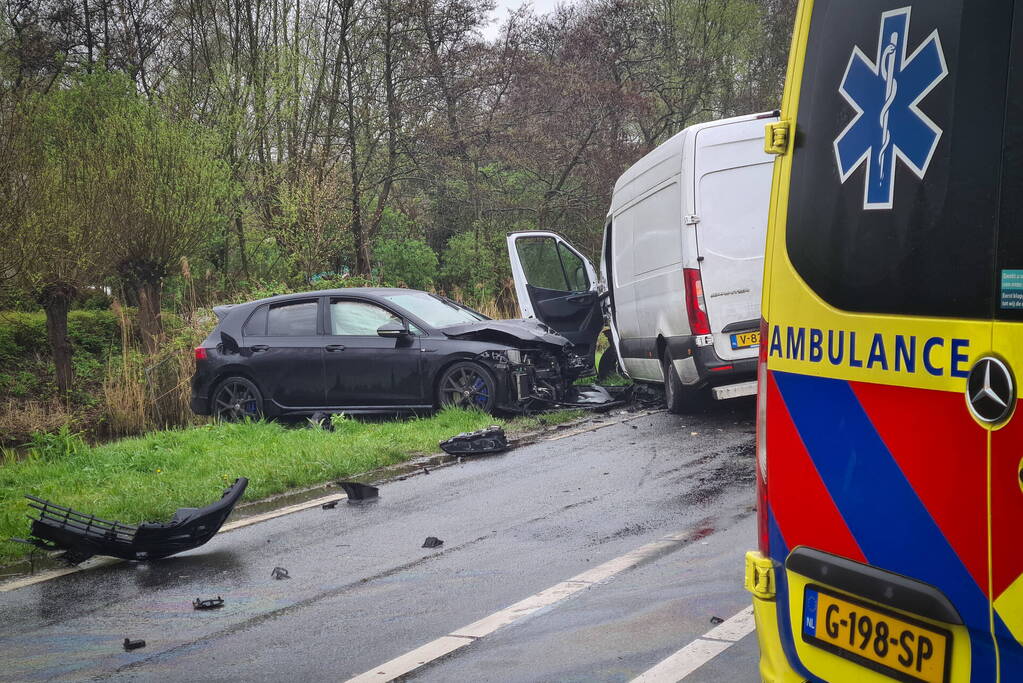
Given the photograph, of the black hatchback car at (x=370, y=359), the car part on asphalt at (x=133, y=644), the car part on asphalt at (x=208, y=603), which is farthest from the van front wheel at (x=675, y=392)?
the car part on asphalt at (x=133, y=644)

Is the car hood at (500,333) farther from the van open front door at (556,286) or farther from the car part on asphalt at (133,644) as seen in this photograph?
the car part on asphalt at (133,644)

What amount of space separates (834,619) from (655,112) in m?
24.9

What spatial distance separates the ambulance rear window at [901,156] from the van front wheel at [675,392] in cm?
814

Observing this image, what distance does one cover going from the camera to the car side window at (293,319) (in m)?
12.1

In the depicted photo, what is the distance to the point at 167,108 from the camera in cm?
1992

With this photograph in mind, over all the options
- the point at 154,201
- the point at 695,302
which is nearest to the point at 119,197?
the point at 154,201

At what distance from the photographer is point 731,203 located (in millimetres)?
9758

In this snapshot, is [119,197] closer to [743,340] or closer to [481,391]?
[481,391]

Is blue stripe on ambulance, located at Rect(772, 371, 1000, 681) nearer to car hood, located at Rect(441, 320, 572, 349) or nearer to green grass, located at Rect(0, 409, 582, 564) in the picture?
green grass, located at Rect(0, 409, 582, 564)

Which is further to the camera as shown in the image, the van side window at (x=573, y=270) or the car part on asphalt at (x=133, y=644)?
the van side window at (x=573, y=270)

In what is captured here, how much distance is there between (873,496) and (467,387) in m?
9.10

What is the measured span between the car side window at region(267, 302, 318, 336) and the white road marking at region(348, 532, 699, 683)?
699 cm

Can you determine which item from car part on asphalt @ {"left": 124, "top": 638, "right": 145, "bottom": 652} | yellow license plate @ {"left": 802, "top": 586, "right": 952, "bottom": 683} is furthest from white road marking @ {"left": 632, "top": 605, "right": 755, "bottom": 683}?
car part on asphalt @ {"left": 124, "top": 638, "right": 145, "bottom": 652}

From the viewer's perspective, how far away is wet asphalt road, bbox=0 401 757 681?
4242mm
